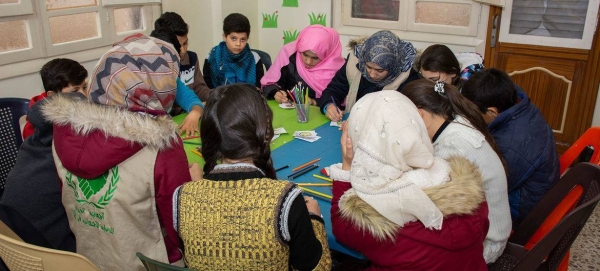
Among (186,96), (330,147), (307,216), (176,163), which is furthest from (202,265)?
(186,96)

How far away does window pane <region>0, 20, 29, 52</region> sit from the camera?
3.18 meters

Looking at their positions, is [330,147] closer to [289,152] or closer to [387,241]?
[289,152]

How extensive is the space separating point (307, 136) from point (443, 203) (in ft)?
3.92

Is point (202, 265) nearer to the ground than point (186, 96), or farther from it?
nearer to the ground

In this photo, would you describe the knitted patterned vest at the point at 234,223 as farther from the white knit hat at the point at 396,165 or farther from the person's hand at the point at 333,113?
the person's hand at the point at 333,113

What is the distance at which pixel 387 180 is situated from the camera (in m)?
1.36

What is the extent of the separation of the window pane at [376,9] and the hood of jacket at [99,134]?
3.32 m

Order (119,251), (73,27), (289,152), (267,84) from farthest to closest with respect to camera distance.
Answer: (73,27) → (267,84) → (289,152) → (119,251)

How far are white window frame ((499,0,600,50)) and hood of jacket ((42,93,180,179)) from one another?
330 centimetres

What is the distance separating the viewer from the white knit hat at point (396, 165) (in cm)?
132

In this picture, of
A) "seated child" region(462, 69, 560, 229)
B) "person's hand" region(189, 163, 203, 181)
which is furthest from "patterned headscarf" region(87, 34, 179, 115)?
"seated child" region(462, 69, 560, 229)

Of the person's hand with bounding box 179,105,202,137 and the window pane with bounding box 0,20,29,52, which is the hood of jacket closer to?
the person's hand with bounding box 179,105,202,137

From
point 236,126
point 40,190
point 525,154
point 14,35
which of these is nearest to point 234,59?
point 14,35

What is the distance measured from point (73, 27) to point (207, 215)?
3.04 m
